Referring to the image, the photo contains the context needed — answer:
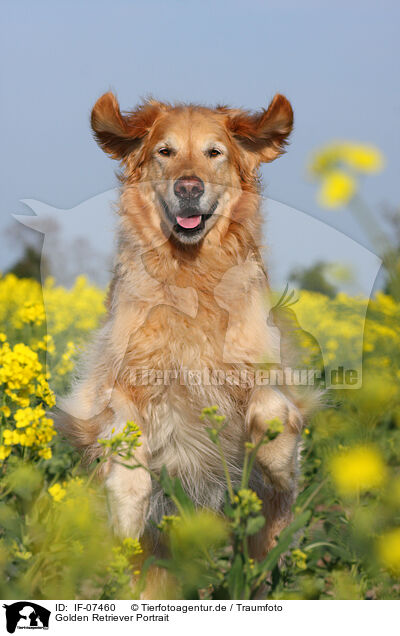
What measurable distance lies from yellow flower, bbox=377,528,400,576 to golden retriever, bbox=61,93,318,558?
45.6 inches

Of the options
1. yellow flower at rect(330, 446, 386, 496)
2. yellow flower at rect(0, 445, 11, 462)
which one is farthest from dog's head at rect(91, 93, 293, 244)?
yellow flower at rect(330, 446, 386, 496)

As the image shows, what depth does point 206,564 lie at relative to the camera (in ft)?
7.23

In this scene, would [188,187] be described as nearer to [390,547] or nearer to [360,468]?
[360,468]

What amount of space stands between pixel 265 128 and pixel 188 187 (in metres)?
0.52

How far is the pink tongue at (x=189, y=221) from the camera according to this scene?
3.47 meters

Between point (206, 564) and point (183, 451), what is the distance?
4.65 ft

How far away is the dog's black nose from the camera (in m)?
3.28

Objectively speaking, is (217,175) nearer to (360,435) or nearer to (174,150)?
(174,150)

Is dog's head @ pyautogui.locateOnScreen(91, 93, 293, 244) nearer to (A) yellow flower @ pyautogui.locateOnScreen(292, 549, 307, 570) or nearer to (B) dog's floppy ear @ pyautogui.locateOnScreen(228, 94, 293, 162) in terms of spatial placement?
(B) dog's floppy ear @ pyautogui.locateOnScreen(228, 94, 293, 162)

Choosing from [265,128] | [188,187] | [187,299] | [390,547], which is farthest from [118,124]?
[390,547]

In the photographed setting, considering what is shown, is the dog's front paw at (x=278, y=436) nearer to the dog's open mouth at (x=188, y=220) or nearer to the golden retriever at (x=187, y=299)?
the golden retriever at (x=187, y=299)

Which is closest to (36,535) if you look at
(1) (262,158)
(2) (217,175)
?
(2) (217,175)
